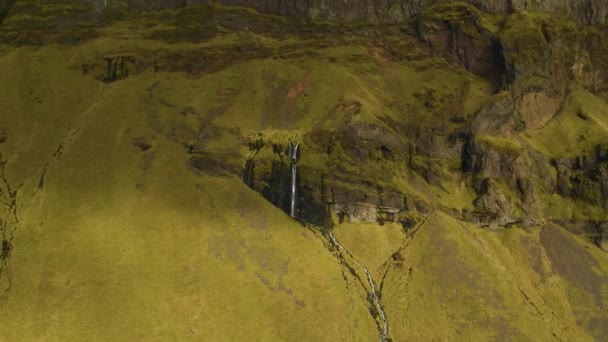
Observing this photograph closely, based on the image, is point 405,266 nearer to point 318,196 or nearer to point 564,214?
point 318,196

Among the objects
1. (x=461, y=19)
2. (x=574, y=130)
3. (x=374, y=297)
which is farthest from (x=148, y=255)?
(x=461, y=19)

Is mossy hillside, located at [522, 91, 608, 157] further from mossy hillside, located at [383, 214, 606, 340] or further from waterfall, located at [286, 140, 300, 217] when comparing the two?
waterfall, located at [286, 140, 300, 217]

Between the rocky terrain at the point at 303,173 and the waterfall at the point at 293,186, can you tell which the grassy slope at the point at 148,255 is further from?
the waterfall at the point at 293,186

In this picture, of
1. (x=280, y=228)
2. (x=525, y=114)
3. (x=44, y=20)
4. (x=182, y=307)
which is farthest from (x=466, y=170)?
(x=44, y=20)

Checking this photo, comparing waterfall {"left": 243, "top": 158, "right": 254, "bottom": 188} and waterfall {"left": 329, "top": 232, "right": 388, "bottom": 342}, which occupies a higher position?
waterfall {"left": 243, "top": 158, "right": 254, "bottom": 188}

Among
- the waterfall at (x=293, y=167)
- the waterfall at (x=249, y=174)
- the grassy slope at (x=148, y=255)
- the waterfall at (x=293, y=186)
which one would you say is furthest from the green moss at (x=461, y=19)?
the grassy slope at (x=148, y=255)

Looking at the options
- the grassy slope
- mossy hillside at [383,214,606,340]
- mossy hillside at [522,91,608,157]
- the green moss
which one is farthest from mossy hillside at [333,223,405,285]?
the green moss

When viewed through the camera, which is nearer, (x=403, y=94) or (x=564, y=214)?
(x=564, y=214)
